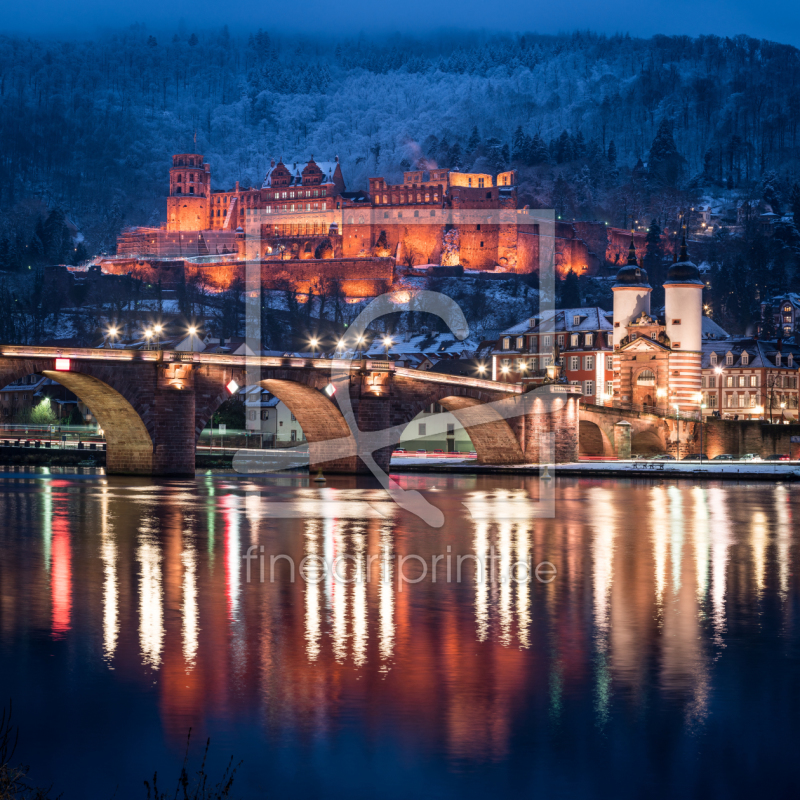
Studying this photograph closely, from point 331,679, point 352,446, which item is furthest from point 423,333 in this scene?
point 331,679

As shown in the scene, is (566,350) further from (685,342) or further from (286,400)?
(286,400)

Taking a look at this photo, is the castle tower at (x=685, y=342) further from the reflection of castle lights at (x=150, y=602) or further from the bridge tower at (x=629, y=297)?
the reflection of castle lights at (x=150, y=602)

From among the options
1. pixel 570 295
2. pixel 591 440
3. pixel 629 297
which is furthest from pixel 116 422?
pixel 570 295

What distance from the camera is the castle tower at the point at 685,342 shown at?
91.3 metres

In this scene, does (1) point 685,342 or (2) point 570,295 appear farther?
(2) point 570,295

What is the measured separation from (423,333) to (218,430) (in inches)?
1922

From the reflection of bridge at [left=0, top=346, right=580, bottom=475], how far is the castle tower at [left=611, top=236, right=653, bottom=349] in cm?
1762

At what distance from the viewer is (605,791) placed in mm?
14461

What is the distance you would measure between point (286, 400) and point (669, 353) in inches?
1351

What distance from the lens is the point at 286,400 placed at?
234ft

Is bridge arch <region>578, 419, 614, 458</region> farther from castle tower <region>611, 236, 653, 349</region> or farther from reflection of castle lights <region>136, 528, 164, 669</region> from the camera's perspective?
reflection of castle lights <region>136, 528, 164, 669</region>

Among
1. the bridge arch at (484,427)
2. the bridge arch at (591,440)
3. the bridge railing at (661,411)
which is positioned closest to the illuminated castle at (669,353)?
the bridge railing at (661,411)

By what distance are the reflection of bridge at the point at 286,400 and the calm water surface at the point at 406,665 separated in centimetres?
2048

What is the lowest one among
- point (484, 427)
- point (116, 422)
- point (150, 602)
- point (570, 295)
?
point (150, 602)
